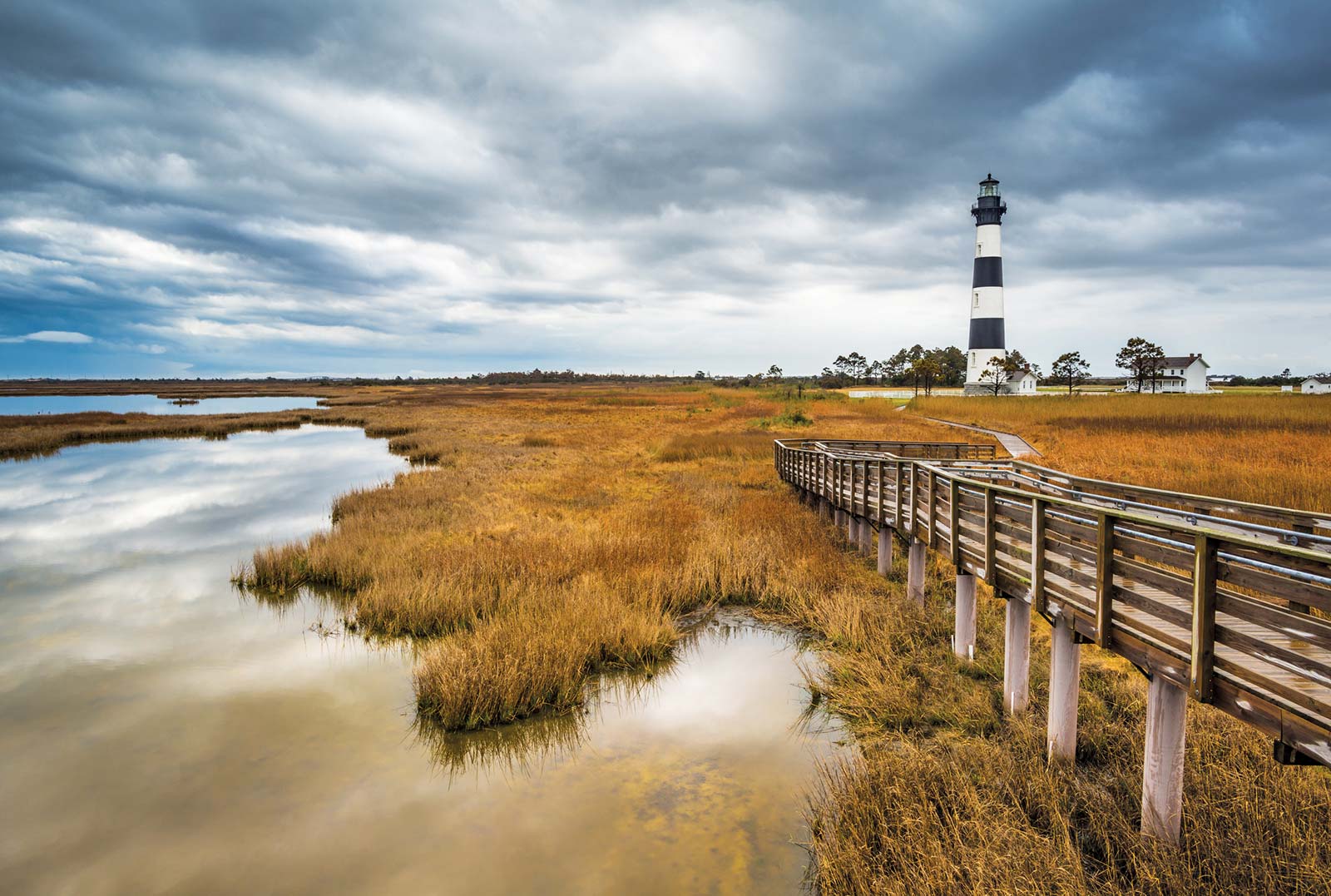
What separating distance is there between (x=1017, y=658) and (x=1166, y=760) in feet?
8.24

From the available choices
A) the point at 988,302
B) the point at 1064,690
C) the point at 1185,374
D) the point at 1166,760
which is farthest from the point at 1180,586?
the point at 1185,374

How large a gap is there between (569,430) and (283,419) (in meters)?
29.7

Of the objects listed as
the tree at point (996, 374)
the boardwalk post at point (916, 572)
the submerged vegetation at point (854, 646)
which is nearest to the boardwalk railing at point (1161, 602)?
the submerged vegetation at point (854, 646)

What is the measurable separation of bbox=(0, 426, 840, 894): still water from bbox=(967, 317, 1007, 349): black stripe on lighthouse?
199 feet

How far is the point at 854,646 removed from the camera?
10.1 m

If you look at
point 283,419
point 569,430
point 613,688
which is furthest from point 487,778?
point 283,419

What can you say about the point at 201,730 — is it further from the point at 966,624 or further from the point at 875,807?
Answer: the point at 966,624

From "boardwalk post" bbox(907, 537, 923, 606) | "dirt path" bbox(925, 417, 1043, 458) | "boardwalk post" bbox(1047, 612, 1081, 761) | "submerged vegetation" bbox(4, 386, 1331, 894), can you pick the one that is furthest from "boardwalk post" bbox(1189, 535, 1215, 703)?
"dirt path" bbox(925, 417, 1043, 458)

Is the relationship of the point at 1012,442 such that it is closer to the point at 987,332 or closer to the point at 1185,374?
the point at 987,332

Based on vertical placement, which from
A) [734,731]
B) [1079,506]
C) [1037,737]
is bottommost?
[734,731]

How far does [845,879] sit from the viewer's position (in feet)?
17.8

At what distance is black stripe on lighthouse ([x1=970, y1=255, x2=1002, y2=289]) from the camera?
207 ft

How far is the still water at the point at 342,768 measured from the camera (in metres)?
6.12

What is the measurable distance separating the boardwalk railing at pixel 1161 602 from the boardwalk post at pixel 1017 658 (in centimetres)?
1
